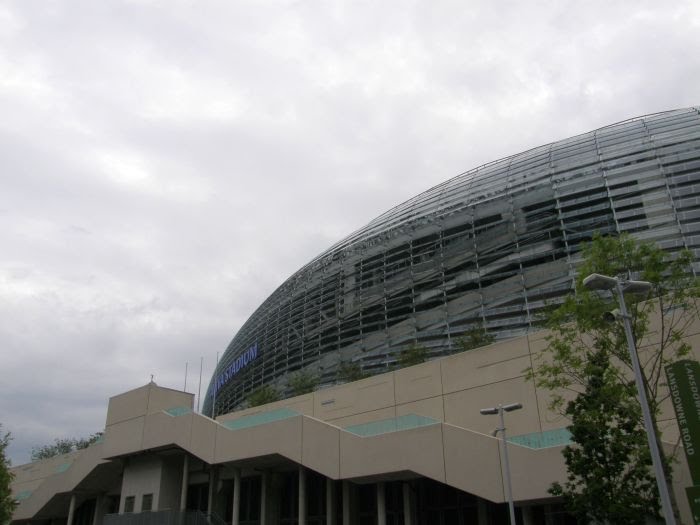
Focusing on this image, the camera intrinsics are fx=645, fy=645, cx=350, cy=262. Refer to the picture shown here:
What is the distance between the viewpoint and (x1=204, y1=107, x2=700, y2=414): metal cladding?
37.5 metres

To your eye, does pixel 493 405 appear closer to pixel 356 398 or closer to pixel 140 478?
pixel 356 398

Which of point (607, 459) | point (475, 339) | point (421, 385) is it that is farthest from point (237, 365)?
point (607, 459)

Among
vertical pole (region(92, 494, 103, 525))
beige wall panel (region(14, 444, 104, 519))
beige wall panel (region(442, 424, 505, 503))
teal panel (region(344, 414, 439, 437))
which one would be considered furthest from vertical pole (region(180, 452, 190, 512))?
beige wall panel (region(442, 424, 505, 503))

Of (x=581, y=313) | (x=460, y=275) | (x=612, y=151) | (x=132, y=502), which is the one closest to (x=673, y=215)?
(x=612, y=151)

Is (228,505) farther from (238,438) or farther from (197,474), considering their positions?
(238,438)

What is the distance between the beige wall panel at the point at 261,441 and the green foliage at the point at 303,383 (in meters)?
14.5

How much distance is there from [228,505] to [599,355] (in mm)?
25616

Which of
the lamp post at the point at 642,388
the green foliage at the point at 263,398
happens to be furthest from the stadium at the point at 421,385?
the lamp post at the point at 642,388

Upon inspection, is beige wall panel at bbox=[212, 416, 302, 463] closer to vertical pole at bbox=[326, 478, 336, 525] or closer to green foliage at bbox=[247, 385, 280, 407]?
vertical pole at bbox=[326, 478, 336, 525]

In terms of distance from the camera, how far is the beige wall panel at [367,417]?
3300 centimetres

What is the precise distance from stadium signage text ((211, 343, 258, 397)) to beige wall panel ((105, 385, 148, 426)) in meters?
23.7

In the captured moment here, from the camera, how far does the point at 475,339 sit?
36031 mm

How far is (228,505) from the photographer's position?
1439 inches

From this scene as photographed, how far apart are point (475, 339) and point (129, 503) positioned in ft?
74.8
